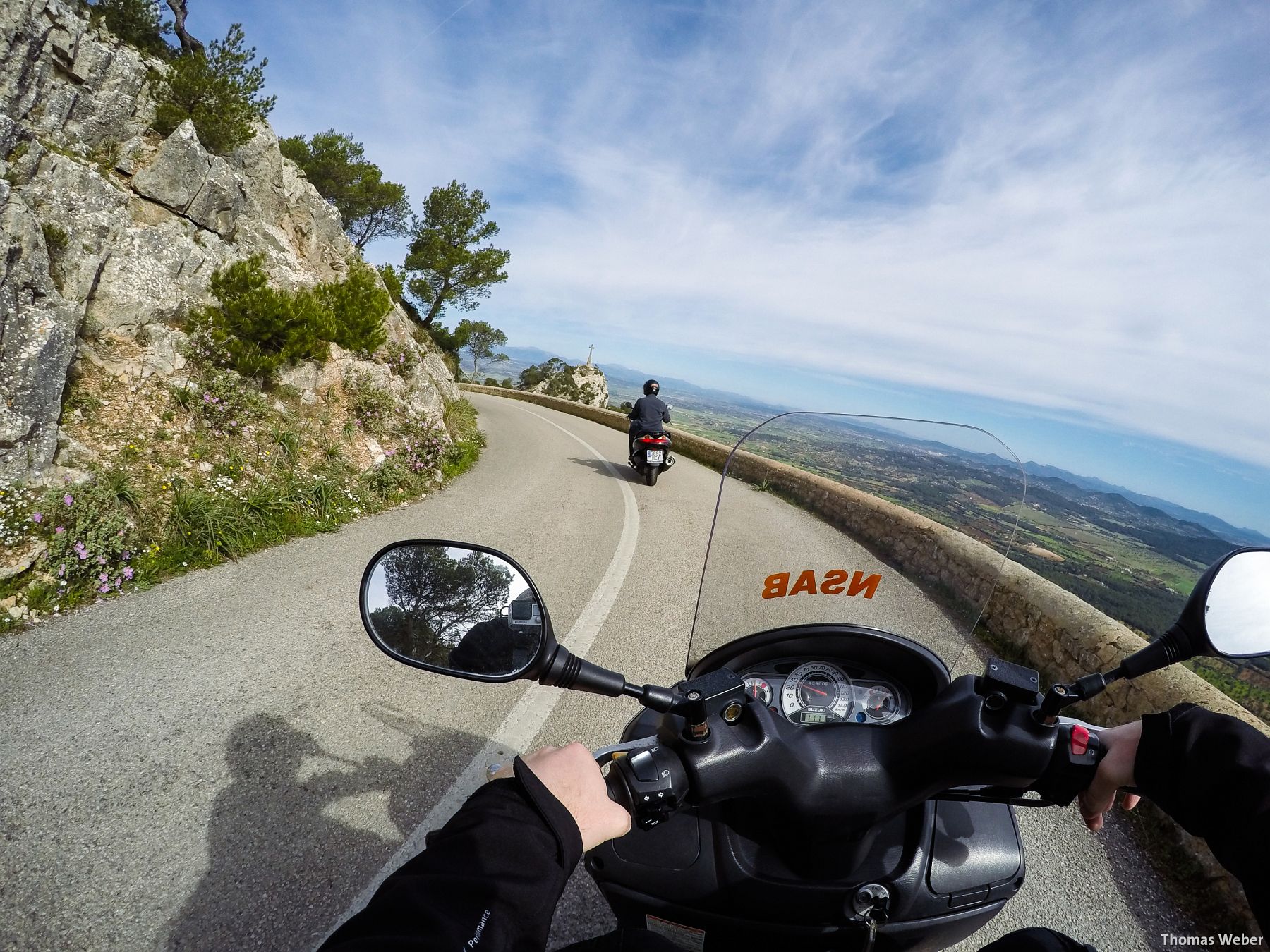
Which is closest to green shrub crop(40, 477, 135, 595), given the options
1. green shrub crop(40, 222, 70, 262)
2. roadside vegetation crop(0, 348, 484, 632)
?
roadside vegetation crop(0, 348, 484, 632)

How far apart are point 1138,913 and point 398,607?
3.51 metres

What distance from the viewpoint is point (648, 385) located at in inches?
444

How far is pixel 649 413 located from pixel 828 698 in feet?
32.4

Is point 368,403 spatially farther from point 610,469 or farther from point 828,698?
point 828,698

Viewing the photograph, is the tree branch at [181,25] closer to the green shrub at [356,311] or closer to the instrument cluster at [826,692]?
the green shrub at [356,311]

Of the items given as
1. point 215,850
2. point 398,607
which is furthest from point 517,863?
point 215,850

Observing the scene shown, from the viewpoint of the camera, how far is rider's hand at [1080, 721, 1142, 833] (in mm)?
1247

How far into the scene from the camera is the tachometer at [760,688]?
1.58m

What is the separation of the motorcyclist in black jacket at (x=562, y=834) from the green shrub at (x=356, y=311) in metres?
9.96

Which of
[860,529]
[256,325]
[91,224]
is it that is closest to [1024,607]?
[860,529]

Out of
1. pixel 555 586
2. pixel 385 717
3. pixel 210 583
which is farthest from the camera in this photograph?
pixel 555 586

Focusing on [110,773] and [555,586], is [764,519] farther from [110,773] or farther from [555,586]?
[555,586]

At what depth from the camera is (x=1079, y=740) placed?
1264 mm

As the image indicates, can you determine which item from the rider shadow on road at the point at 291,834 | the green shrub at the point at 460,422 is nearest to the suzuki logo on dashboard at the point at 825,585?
the rider shadow on road at the point at 291,834
